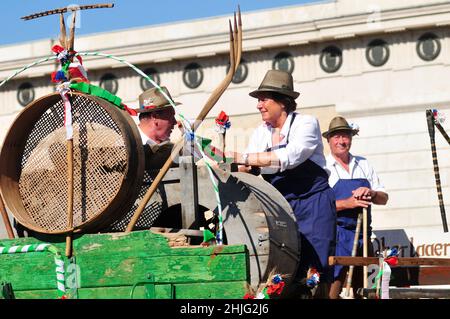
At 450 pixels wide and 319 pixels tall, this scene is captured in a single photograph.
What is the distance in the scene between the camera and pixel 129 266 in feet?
18.3

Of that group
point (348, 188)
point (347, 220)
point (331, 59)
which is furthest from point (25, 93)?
point (347, 220)

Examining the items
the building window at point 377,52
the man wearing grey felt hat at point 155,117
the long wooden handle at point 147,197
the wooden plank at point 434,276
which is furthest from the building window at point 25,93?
the long wooden handle at point 147,197

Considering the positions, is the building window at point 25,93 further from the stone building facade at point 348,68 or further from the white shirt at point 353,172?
the white shirt at point 353,172

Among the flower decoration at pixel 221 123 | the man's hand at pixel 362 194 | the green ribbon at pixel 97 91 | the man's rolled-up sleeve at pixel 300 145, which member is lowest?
the man's hand at pixel 362 194

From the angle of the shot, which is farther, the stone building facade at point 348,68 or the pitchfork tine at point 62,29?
the stone building facade at point 348,68

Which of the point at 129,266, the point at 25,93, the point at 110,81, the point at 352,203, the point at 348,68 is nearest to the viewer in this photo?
the point at 129,266

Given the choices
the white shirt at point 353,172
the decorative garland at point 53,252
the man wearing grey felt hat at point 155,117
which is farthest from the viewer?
the white shirt at point 353,172

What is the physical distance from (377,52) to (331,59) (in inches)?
56.2

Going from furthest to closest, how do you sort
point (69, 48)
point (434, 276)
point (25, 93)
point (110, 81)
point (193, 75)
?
point (25, 93) → point (110, 81) → point (193, 75) → point (434, 276) → point (69, 48)

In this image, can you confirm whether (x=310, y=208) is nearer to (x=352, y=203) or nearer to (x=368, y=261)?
(x=368, y=261)

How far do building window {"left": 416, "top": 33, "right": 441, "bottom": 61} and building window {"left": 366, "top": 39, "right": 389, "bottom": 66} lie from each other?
91 cm

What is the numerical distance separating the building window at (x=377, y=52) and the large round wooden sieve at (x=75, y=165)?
82.2ft

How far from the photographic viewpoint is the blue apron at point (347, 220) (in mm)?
8781
